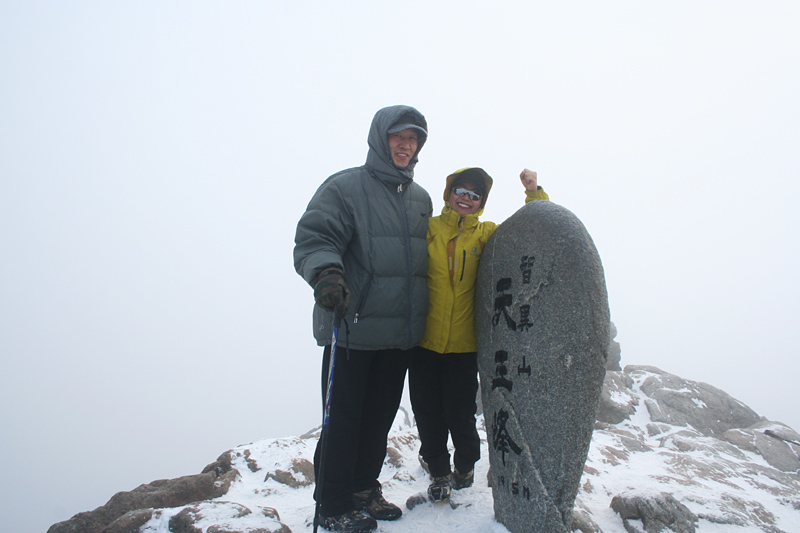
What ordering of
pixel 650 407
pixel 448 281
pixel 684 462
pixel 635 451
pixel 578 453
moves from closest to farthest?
pixel 578 453 < pixel 448 281 < pixel 684 462 < pixel 635 451 < pixel 650 407

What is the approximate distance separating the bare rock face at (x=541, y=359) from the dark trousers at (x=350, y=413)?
108 cm

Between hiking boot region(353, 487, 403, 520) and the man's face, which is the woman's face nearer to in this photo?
the man's face

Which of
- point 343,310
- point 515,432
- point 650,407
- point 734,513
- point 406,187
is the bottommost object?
point 650,407

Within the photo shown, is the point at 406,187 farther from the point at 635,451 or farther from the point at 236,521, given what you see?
the point at 635,451

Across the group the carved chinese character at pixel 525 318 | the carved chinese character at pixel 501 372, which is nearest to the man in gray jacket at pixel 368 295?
the carved chinese character at pixel 501 372

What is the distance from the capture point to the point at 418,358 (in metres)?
4.70

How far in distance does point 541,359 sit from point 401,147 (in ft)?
8.15

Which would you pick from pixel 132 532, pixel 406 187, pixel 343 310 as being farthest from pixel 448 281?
pixel 132 532

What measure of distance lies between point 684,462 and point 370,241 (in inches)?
341

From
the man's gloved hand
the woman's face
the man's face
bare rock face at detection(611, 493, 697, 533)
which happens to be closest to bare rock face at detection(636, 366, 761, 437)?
bare rock face at detection(611, 493, 697, 533)

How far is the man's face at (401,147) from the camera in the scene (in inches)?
172

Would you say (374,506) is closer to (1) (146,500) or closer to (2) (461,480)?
(2) (461,480)

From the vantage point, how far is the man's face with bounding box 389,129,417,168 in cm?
437

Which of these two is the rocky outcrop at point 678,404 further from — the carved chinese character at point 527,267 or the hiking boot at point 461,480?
the carved chinese character at point 527,267
